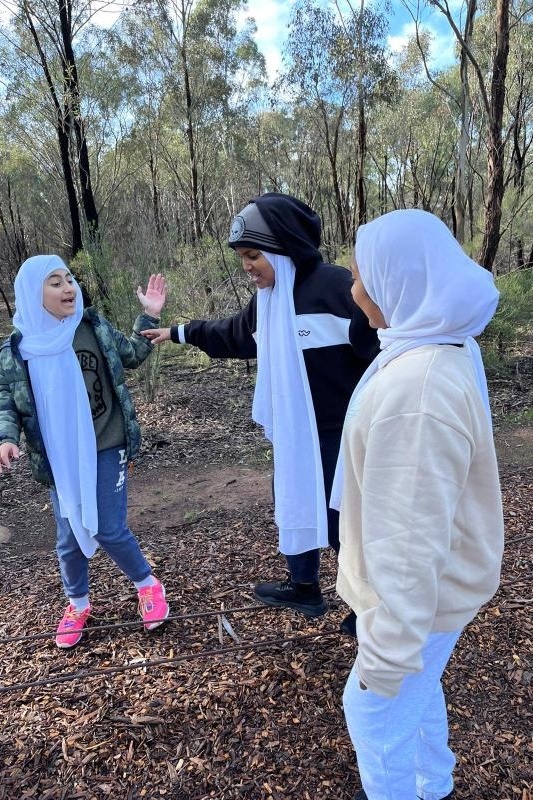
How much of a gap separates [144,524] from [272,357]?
2649 mm

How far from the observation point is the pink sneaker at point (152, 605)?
2525 millimetres

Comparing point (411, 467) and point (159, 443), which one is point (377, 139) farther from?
point (411, 467)

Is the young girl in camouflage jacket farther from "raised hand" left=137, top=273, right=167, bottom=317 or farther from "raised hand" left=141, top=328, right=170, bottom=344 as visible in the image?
"raised hand" left=137, top=273, right=167, bottom=317

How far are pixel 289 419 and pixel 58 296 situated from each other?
1.08m

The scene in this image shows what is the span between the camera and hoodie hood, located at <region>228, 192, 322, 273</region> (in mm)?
2123

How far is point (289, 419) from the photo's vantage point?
2246 millimetres

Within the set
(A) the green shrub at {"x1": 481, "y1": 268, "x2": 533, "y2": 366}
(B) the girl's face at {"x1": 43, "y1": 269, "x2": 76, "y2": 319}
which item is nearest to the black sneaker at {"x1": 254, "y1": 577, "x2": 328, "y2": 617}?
(B) the girl's face at {"x1": 43, "y1": 269, "x2": 76, "y2": 319}

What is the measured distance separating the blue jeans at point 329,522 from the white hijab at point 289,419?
63mm

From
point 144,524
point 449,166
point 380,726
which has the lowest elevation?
point 144,524

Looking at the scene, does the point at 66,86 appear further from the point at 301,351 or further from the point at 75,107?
the point at 301,351

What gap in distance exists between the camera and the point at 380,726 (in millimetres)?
1260

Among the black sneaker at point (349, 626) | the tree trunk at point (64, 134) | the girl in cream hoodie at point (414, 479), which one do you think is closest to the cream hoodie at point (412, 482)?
the girl in cream hoodie at point (414, 479)

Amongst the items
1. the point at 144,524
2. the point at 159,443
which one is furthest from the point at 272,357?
the point at 159,443

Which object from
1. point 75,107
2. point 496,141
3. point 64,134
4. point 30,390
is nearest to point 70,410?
point 30,390
